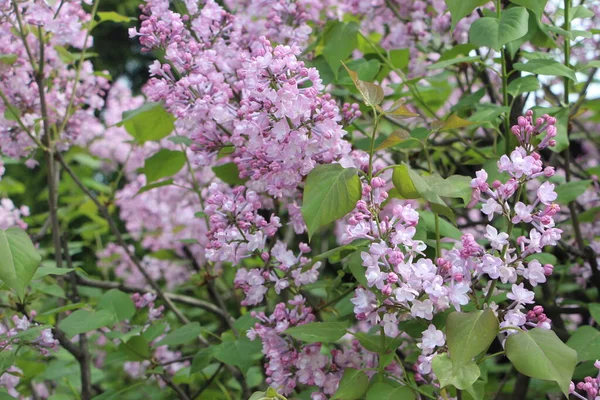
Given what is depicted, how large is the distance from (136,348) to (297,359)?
67 centimetres

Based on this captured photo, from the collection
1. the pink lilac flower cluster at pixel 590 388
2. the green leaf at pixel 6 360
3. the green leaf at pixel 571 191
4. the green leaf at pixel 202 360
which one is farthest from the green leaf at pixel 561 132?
the green leaf at pixel 6 360

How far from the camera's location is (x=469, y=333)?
4.08 feet

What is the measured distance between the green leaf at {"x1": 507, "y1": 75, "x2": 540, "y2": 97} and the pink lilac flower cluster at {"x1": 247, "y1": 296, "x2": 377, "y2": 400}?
0.85m

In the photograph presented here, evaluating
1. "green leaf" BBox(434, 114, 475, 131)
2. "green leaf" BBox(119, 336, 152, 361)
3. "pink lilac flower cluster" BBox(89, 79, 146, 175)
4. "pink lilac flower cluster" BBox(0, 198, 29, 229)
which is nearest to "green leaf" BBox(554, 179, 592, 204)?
"green leaf" BBox(434, 114, 475, 131)

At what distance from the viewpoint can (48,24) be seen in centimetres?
232

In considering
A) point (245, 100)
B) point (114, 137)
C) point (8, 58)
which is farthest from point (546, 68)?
point (114, 137)

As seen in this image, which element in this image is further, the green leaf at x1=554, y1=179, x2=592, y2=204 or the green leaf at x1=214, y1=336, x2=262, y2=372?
the green leaf at x1=554, y1=179, x2=592, y2=204

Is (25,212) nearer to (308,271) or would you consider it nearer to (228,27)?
(228,27)

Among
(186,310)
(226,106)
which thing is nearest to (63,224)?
(186,310)

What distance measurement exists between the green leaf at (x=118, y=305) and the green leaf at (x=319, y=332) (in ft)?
2.67

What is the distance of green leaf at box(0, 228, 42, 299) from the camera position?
1.40 metres

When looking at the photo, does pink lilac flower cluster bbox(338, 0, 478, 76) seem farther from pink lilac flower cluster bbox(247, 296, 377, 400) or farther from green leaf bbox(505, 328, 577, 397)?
green leaf bbox(505, 328, 577, 397)

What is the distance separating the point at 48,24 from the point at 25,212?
97cm

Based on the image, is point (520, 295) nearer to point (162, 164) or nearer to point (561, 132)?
point (561, 132)
